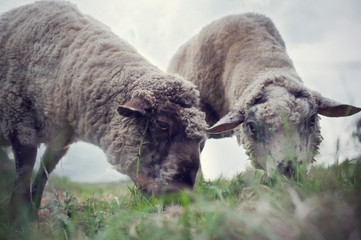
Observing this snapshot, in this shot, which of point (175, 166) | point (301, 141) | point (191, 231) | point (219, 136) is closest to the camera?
point (191, 231)

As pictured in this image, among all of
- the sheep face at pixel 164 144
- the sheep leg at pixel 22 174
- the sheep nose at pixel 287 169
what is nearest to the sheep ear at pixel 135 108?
the sheep face at pixel 164 144

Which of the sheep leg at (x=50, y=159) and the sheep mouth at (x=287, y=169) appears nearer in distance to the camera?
the sheep mouth at (x=287, y=169)

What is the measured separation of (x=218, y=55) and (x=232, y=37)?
352 mm

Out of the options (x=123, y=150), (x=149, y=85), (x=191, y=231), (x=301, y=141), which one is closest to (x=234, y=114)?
(x=301, y=141)

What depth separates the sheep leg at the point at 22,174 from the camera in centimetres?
353

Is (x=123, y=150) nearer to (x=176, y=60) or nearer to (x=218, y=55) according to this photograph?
(x=218, y=55)

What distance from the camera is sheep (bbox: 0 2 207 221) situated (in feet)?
9.96

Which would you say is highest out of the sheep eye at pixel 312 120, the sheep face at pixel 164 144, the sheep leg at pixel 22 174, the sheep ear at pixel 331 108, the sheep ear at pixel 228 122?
the sheep ear at pixel 331 108

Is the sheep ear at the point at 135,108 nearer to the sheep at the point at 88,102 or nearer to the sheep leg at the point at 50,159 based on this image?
the sheep at the point at 88,102

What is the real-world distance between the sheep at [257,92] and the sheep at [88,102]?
1.98 feet

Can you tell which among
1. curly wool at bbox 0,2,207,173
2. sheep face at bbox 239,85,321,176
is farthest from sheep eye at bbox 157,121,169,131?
sheep face at bbox 239,85,321,176

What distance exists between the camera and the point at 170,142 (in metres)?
3.04

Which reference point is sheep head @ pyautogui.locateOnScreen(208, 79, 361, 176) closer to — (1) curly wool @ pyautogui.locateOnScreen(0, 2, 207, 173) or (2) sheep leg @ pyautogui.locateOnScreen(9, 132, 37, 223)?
(1) curly wool @ pyautogui.locateOnScreen(0, 2, 207, 173)

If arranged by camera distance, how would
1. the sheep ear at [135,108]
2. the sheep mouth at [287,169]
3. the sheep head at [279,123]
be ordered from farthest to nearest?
1. the sheep head at [279,123]
2. the sheep ear at [135,108]
3. the sheep mouth at [287,169]
